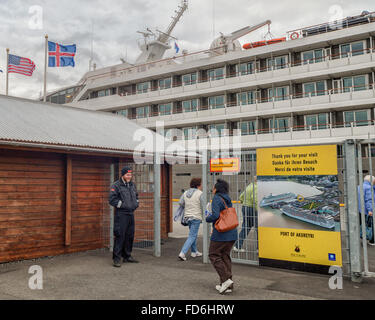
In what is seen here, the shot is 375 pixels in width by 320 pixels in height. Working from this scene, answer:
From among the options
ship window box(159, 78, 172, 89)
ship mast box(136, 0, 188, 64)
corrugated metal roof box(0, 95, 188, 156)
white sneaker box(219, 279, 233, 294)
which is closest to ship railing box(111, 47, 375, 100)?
ship window box(159, 78, 172, 89)

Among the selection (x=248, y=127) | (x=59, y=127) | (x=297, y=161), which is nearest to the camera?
(x=297, y=161)

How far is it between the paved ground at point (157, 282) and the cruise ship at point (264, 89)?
25.5 m

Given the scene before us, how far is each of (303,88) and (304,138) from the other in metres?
4.98

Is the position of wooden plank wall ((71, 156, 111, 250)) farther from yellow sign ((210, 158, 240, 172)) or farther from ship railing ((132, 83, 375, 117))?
ship railing ((132, 83, 375, 117))

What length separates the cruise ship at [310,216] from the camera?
6.91 metres

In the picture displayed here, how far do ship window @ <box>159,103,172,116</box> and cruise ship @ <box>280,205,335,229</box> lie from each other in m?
35.7

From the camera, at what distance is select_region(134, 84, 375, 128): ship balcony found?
31.7 m

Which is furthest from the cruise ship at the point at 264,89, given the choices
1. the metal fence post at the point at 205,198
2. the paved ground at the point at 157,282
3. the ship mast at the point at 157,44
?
the paved ground at the point at 157,282

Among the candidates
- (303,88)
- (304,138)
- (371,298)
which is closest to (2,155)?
(371,298)

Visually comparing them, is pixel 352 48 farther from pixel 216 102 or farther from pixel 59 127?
pixel 59 127

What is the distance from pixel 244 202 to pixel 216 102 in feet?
105

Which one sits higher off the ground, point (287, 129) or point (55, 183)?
point (287, 129)

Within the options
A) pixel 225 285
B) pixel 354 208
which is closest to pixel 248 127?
pixel 354 208

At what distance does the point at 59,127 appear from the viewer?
1034cm
